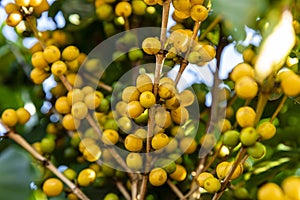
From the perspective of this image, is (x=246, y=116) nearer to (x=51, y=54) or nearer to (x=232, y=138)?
(x=232, y=138)

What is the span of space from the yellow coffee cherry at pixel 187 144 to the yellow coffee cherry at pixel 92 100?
5.6 inches

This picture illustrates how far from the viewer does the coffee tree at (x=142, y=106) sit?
680 millimetres

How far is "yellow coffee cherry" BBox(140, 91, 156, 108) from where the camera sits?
0.69 meters

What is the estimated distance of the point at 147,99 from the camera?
0.69m

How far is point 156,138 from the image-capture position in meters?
0.72

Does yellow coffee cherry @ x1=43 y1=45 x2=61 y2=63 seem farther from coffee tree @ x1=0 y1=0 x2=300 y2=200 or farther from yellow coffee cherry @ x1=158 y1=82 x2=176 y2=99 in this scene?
yellow coffee cherry @ x1=158 y1=82 x2=176 y2=99

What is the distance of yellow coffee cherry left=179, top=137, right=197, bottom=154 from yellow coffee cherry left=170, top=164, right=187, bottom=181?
0.03 metres

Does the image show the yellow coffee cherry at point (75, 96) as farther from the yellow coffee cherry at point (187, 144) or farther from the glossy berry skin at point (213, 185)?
the glossy berry skin at point (213, 185)

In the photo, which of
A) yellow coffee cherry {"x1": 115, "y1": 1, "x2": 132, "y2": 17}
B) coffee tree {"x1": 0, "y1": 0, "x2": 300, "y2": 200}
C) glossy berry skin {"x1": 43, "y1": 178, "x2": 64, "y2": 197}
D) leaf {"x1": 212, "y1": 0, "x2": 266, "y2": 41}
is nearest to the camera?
leaf {"x1": 212, "y1": 0, "x2": 266, "y2": 41}

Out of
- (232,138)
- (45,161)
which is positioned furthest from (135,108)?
(45,161)

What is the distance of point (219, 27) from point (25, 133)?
0.40 meters

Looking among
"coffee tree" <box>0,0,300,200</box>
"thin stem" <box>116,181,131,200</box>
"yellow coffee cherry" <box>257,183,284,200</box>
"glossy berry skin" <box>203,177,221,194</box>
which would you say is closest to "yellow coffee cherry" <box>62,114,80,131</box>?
"coffee tree" <box>0,0,300,200</box>

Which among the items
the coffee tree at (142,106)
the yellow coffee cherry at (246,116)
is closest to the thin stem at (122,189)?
the coffee tree at (142,106)

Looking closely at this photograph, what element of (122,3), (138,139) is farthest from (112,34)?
(138,139)
